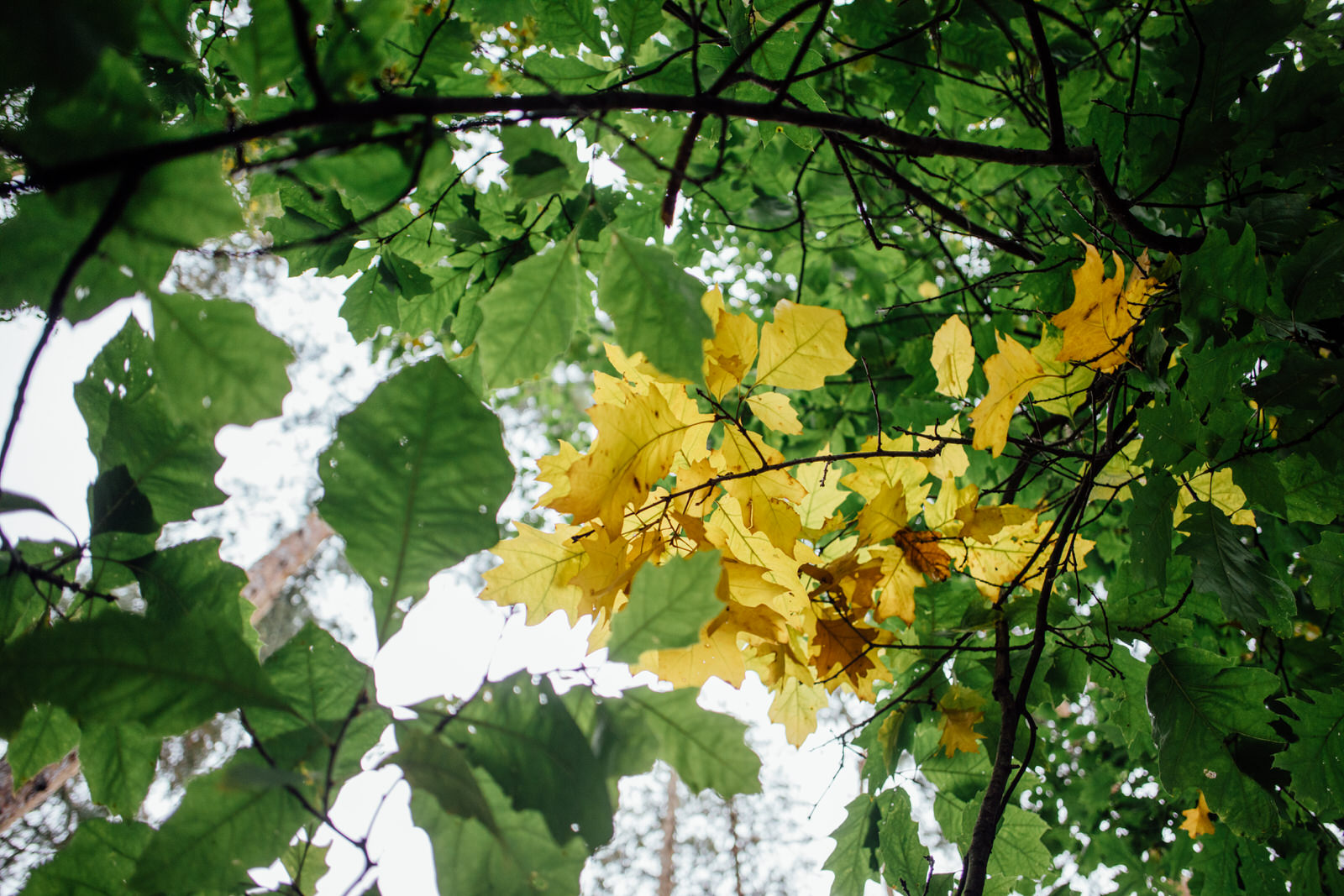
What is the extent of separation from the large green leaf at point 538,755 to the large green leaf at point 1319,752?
1180mm

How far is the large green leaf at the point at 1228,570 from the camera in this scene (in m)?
0.86

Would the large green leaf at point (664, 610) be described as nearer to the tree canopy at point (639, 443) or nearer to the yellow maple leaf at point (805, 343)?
the tree canopy at point (639, 443)

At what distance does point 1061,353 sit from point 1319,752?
0.83m

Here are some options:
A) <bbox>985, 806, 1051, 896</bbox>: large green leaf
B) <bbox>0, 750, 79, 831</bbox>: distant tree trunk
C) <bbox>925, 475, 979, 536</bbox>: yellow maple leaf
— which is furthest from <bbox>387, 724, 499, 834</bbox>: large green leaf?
<bbox>0, 750, 79, 831</bbox>: distant tree trunk

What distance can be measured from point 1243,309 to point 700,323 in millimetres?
775

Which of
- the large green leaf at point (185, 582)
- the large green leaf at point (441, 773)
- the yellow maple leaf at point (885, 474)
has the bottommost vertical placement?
the large green leaf at point (441, 773)

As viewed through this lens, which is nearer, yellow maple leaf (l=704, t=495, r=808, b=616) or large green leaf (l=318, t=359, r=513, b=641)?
large green leaf (l=318, t=359, r=513, b=641)

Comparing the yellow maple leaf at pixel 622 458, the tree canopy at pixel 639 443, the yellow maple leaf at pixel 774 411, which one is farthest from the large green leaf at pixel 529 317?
the yellow maple leaf at pixel 774 411

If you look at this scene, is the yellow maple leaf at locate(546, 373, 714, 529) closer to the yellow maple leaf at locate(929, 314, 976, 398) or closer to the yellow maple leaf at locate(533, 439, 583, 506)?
the yellow maple leaf at locate(533, 439, 583, 506)

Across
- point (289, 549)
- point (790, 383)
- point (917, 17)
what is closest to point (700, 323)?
point (790, 383)

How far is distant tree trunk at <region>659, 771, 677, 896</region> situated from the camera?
11.6 m

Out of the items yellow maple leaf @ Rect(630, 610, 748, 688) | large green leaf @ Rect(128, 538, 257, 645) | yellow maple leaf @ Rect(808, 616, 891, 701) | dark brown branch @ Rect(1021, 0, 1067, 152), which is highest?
dark brown branch @ Rect(1021, 0, 1067, 152)

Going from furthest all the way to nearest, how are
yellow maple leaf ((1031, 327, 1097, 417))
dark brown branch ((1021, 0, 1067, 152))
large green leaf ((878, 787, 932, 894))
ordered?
large green leaf ((878, 787, 932, 894)), yellow maple leaf ((1031, 327, 1097, 417)), dark brown branch ((1021, 0, 1067, 152))

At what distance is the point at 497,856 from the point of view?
1.71 ft
